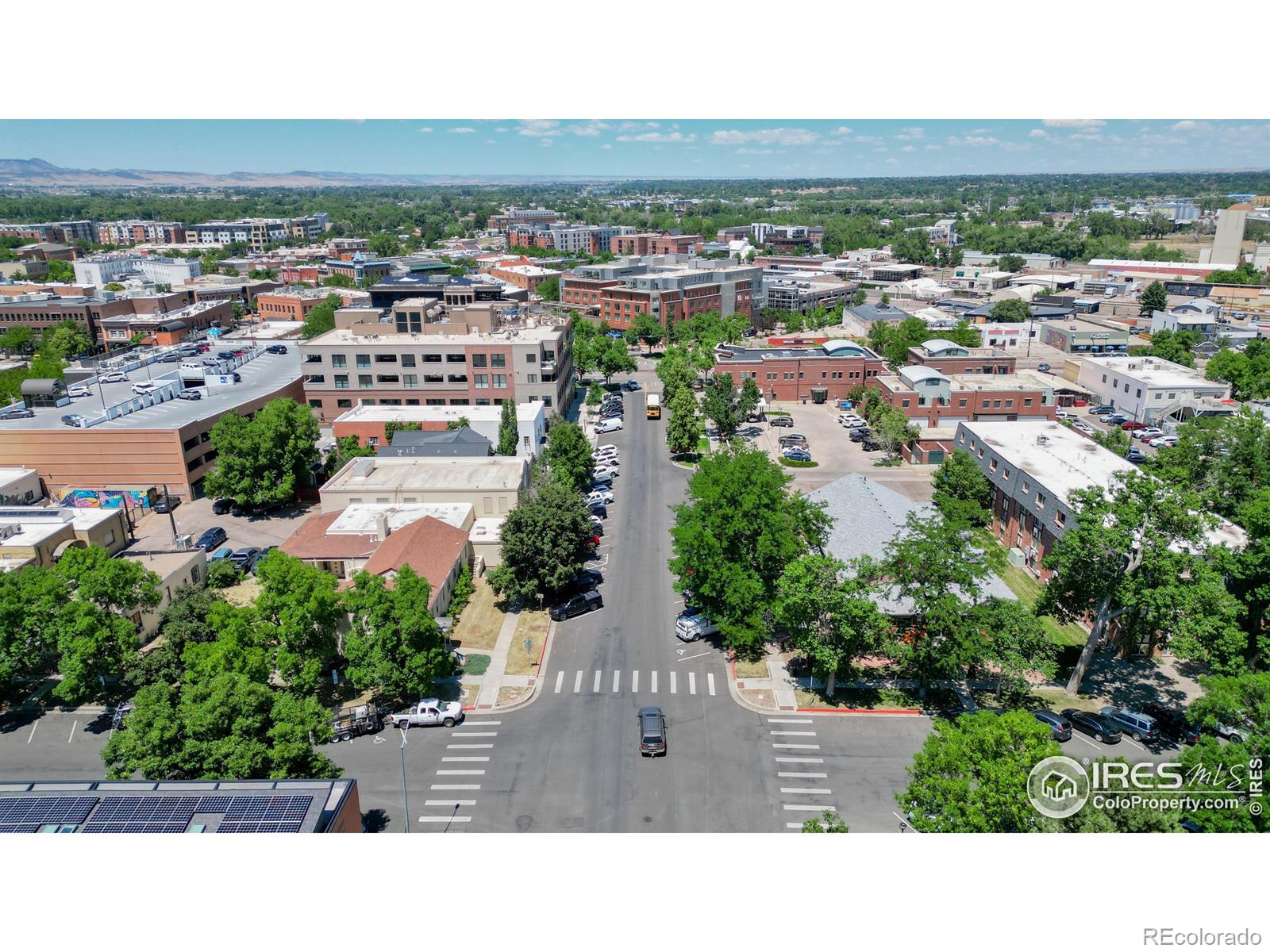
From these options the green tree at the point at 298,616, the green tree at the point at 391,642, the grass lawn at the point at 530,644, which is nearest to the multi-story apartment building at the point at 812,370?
the grass lawn at the point at 530,644

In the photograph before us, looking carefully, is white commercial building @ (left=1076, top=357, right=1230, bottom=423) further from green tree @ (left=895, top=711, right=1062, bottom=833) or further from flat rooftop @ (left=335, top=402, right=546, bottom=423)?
green tree @ (left=895, top=711, right=1062, bottom=833)

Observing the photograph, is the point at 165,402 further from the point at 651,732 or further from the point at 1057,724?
the point at 1057,724

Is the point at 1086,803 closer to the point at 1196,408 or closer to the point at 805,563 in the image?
Result: the point at 805,563

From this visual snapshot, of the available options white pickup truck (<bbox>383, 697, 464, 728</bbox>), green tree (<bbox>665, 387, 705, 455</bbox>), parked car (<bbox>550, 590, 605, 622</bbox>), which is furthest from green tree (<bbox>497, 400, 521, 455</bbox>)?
white pickup truck (<bbox>383, 697, 464, 728</bbox>)

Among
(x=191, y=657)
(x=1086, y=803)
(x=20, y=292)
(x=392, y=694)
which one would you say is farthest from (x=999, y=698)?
(x=20, y=292)

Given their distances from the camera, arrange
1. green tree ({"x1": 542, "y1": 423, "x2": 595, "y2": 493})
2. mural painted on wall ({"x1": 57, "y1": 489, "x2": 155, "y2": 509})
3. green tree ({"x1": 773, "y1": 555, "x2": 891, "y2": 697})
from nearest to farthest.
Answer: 1. green tree ({"x1": 773, "y1": 555, "x2": 891, "y2": 697})
2. mural painted on wall ({"x1": 57, "y1": 489, "x2": 155, "y2": 509})
3. green tree ({"x1": 542, "y1": 423, "x2": 595, "y2": 493})
